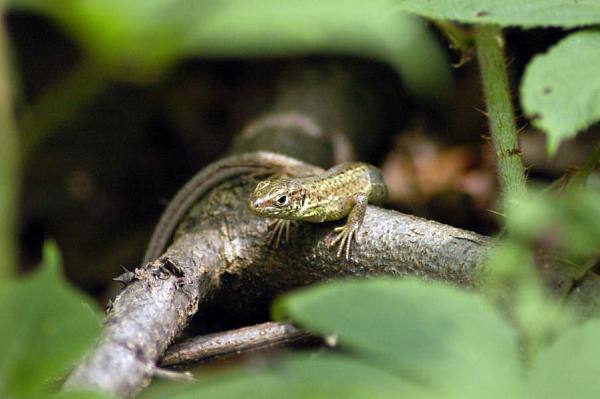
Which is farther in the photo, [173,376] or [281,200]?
[281,200]

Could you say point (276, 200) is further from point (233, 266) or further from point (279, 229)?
point (233, 266)

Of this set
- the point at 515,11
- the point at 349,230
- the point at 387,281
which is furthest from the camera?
the point at 349,230

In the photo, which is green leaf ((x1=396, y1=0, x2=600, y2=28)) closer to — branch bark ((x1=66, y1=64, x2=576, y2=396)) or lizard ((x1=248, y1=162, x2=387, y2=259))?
branch bark ((x1=66, y1=64, x2=576, y2=396))

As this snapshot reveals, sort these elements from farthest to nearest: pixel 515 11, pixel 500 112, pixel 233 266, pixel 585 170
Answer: pixel 233 266 → pixel 500 112 → pixel 585 170 → pixel 515 11

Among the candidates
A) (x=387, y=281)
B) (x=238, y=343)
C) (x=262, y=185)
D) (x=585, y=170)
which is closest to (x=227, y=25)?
(x=387, y=281)

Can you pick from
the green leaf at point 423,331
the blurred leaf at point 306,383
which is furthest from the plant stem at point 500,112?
the blurred leaf at point 306,383

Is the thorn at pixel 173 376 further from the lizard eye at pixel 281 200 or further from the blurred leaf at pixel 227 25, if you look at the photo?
the lizard eye at pixel 281 200

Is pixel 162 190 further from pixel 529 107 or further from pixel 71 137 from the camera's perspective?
pixel 529 107

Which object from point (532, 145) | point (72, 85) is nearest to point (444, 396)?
point (72, 85)
